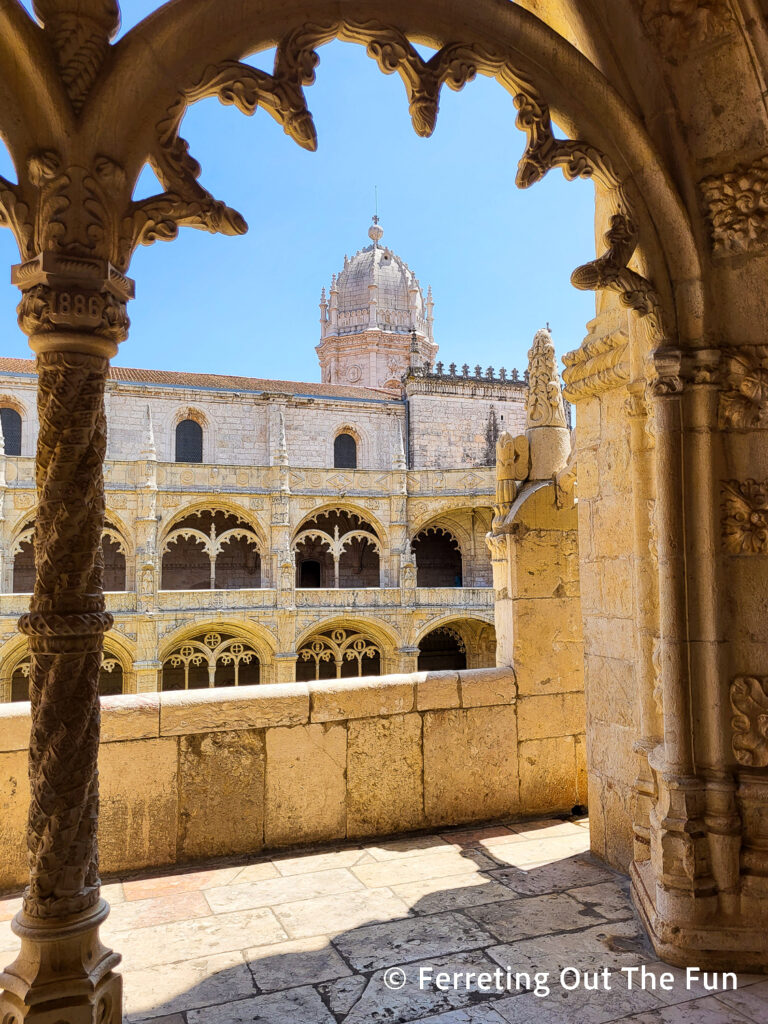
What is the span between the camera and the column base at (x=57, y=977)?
5.46 feet

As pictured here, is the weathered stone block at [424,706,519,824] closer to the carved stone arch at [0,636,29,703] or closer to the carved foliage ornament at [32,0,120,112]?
the carved foliage ornament at [32,0,120,112]

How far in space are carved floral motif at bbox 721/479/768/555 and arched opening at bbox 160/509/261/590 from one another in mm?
20994

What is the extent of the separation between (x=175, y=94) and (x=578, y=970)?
2.78m

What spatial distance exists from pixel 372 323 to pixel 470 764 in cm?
3166

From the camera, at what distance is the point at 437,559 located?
2692 cm

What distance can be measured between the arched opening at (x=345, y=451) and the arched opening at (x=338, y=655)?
623cm

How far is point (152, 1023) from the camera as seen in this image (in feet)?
6.42

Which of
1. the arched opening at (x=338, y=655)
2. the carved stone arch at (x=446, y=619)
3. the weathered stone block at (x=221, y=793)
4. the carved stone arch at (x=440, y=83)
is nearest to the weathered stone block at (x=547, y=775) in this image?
the weathered stone block at (x=221, y=793)

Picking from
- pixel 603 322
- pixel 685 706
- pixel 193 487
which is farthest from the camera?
pixel 193 487

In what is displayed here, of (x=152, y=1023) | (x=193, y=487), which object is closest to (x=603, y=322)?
(x=152, y=1023)

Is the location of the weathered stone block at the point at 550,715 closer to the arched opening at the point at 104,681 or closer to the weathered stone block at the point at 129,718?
the weathered stone block at the point at 129,718

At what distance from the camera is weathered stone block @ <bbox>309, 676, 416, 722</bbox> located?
3.52m

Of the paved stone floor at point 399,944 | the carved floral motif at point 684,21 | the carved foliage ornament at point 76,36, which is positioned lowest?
the paved stone floor at point 399,944

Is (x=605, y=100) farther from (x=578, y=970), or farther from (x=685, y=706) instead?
(x=578, y=970)
